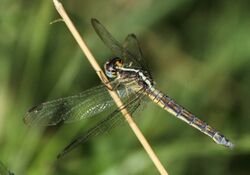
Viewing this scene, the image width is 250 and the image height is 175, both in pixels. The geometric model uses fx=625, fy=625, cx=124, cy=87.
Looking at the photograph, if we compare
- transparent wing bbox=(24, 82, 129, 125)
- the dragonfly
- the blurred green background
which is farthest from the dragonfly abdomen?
transparent wing bbox=(24, 82, 129, 125)

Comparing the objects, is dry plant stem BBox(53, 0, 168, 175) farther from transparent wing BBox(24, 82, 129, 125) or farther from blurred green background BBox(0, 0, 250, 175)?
blurred green background BBox(0, 0, 250, 175)

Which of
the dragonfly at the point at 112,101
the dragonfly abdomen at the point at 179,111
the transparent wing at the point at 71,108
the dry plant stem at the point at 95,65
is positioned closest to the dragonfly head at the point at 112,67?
the dragonfly at the point at 112,101

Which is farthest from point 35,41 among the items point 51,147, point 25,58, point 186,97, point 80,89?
point 186,97

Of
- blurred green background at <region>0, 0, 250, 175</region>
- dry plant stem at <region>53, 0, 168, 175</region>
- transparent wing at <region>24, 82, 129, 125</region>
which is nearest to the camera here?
dry plant stem at <region>53, 0, 168, 175</region>

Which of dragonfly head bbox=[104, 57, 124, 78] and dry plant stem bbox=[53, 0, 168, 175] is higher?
dragonfly head bbox=[104, 57, 124, 78]

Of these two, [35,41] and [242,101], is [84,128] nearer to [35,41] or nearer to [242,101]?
[35,41]

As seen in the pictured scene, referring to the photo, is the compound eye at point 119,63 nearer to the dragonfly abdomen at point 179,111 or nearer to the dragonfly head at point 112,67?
the dragonfly head at point 112,67

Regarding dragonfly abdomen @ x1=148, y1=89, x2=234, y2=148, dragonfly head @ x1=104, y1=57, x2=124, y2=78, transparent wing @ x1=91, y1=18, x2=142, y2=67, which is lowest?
dragonfly abdomen @ x1=148, y1=89, x2=234, y2=148
